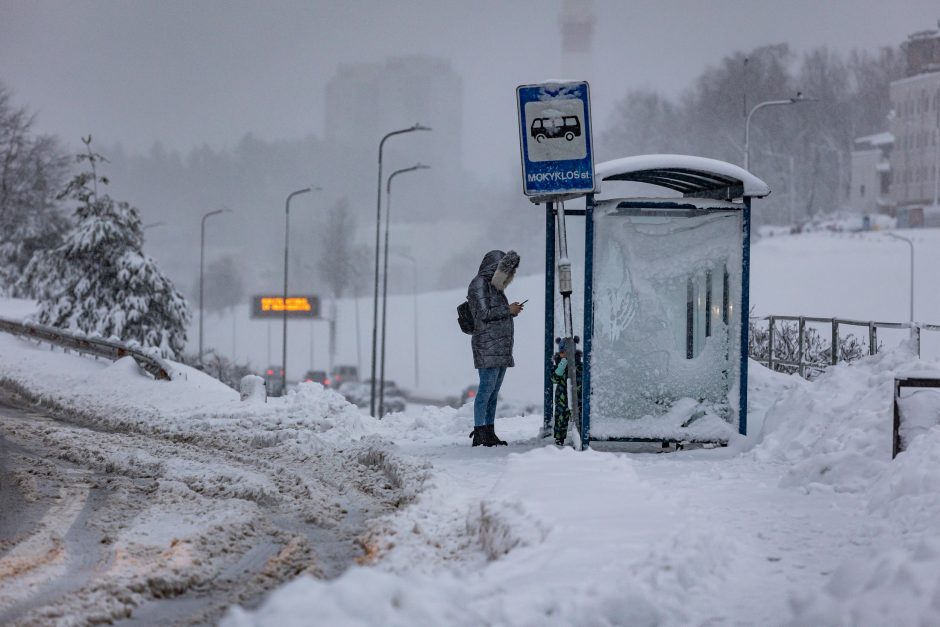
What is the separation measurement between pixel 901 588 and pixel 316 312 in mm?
82531

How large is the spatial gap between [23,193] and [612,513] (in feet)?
215

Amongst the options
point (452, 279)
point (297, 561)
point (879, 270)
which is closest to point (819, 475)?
point (297, 561)

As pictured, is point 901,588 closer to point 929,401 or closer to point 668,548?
point 668,548

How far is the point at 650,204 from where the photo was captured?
37.8 feet

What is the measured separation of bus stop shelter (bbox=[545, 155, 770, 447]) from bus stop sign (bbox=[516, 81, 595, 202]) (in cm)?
61

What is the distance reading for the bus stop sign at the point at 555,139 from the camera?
10844 millimetres

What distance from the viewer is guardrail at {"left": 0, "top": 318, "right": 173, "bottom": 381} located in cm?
1978

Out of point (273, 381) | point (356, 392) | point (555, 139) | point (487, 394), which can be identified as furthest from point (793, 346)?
point (273, 381)

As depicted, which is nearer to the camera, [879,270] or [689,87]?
[879,270]

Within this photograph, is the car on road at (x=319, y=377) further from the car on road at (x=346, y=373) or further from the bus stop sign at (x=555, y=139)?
the bus stop sign at (x=555, y=139)

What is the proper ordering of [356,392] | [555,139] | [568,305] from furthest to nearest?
[356,392], [568,305], [555,139]

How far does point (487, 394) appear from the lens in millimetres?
11891

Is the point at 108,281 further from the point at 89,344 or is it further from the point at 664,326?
the point at 664,326

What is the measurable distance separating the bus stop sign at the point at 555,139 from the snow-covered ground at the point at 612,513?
2.39m
